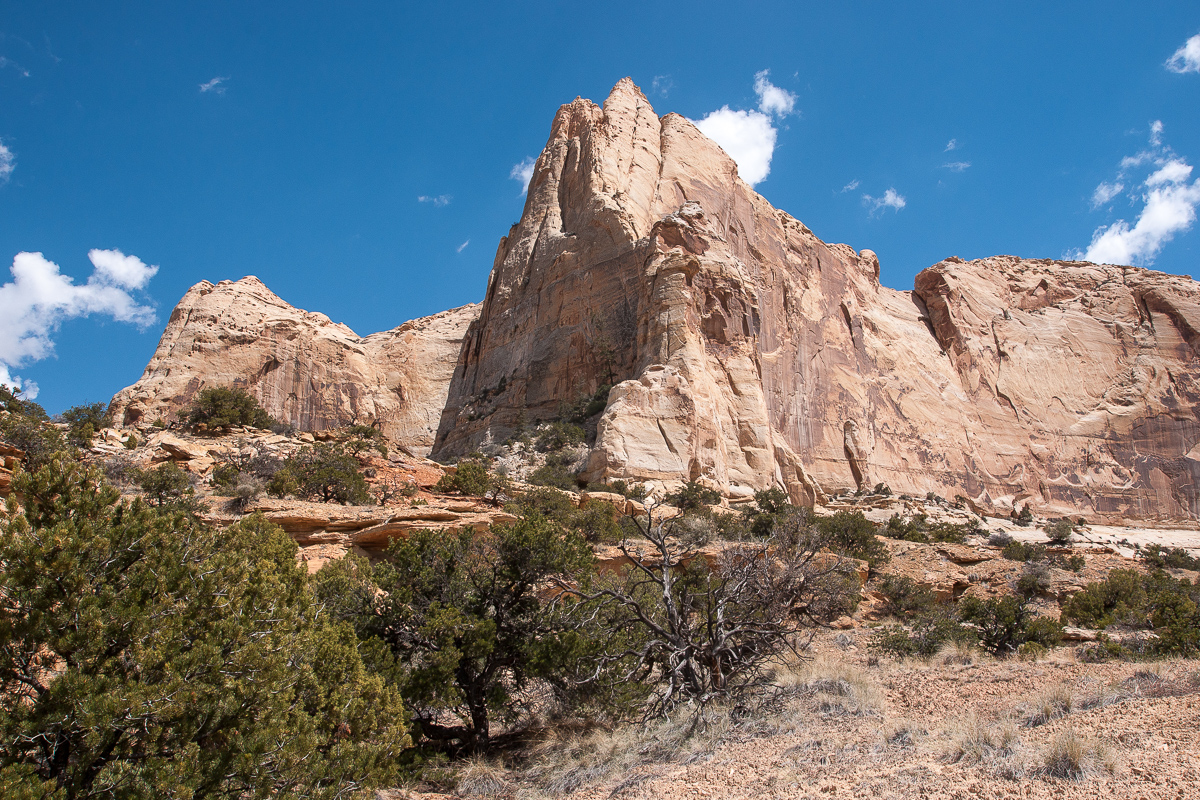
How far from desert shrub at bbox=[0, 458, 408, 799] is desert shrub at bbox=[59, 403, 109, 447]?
1515 centimetres

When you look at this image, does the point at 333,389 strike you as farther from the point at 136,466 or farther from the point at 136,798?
the point at 136,798

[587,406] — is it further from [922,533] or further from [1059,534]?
[1059,534]

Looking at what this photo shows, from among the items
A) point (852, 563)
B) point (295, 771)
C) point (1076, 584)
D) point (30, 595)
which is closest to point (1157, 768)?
point (295, 771)

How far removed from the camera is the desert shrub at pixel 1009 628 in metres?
11.8

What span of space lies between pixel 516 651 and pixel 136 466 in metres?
12.2

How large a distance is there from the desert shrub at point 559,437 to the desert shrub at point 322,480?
13.9 meters

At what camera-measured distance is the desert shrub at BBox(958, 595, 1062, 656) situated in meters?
11.8

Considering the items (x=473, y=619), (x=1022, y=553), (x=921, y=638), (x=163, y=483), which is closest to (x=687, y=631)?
(x=473, y=619)

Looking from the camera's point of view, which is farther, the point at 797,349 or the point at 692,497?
the point at 797,349

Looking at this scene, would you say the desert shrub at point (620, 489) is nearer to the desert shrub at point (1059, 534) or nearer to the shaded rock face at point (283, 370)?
the desert shrub at point (1059, 534)

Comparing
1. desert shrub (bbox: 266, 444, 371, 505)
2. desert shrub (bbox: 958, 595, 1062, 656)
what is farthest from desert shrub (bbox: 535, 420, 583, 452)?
desert shrub (bbox: 958, 595, 1062, 656)

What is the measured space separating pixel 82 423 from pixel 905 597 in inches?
931

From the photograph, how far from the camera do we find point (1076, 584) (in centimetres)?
1692

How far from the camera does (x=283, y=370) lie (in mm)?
51500
